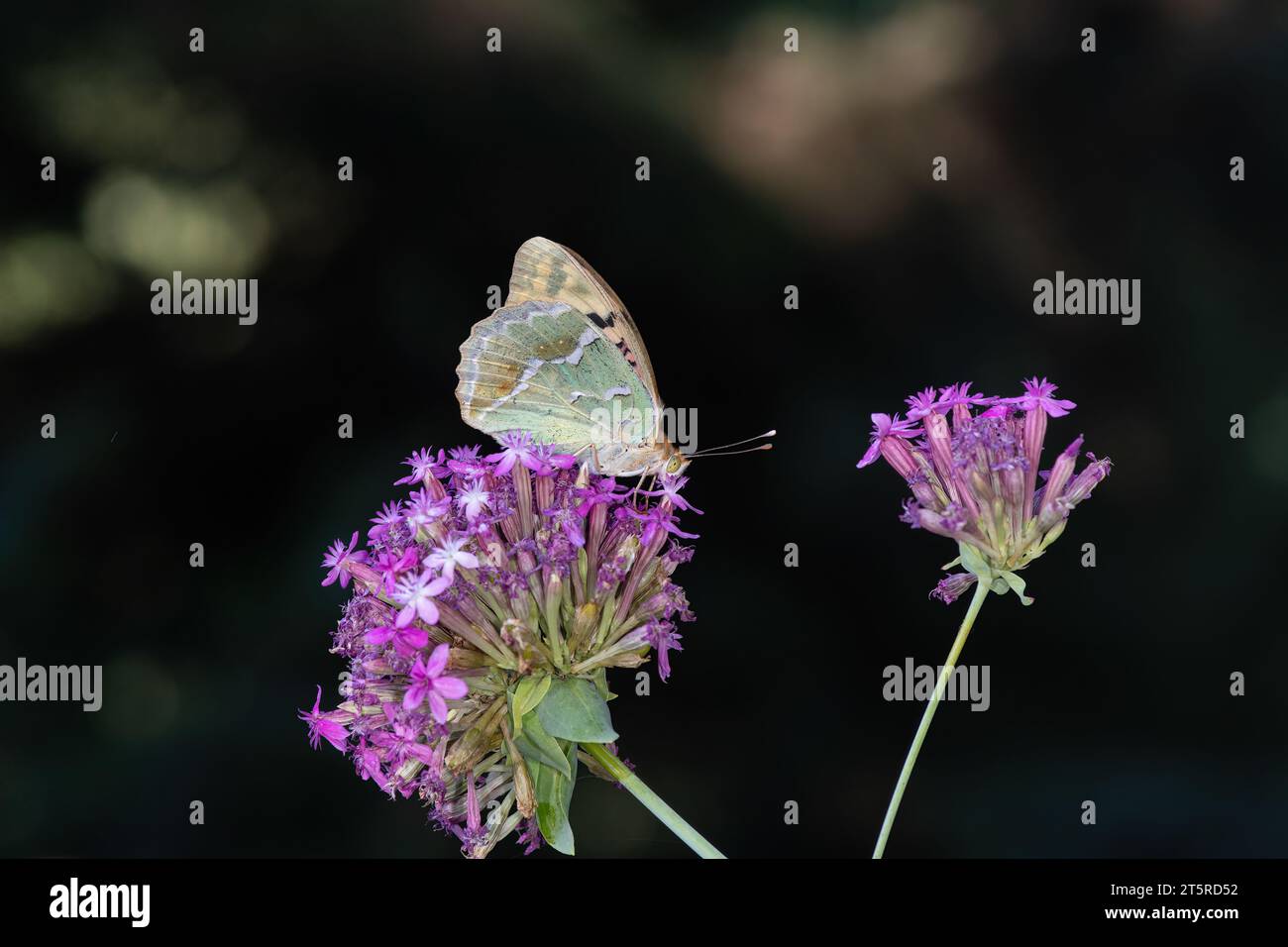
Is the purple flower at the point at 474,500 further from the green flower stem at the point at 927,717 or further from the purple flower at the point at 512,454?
the green flower stem at the point at 927,717

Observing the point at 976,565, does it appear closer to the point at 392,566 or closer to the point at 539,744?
the point at 539,744

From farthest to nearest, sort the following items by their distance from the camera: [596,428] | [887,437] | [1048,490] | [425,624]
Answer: [596,428] < [887,437] < [1048,490] < [425,624]

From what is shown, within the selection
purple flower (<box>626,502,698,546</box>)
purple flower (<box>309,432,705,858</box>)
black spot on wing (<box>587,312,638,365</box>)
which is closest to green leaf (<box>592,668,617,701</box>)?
purple flower (<box>309,432,705,858</box>)

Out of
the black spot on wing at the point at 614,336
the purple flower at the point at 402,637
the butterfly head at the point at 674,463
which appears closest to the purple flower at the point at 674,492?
the butterfly head at the point at 674,463

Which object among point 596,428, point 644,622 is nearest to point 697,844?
point 644,622

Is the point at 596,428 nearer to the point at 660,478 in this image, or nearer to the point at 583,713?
the point at 660,478
